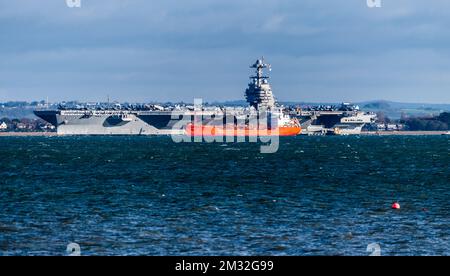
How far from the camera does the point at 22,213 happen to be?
4050 cm

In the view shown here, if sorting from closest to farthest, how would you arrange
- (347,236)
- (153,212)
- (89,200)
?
(347,236) → (153,212) → (89,200)

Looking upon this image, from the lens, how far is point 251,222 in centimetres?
3672

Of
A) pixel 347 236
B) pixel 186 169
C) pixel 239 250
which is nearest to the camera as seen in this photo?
pixel 239 250

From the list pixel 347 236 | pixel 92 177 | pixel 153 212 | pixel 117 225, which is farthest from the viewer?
pixel 92 177

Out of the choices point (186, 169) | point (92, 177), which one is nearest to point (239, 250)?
point (92, 177)

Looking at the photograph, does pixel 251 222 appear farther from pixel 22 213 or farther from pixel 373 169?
Result: pixel 373 169

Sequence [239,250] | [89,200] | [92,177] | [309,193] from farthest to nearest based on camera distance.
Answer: [92,177]
[309,193]
[89,200]
[239,250]

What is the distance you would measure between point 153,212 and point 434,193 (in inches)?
697

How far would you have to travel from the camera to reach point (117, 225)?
35.9m

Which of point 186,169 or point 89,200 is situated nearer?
point 89,200

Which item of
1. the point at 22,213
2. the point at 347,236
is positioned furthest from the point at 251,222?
the point at 22,213

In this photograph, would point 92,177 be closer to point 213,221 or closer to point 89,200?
point 89,200

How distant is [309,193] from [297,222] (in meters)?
13.5

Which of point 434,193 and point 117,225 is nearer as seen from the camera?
point 117,225
